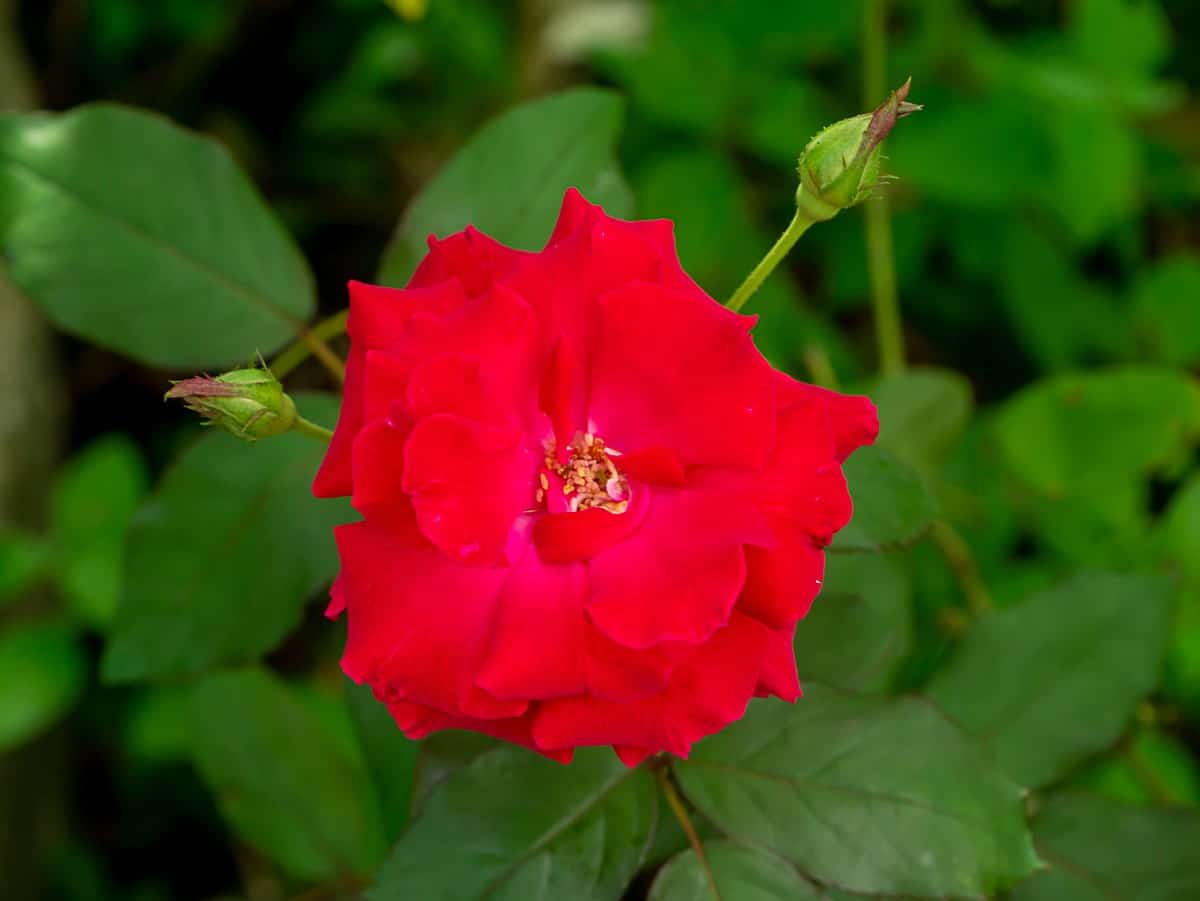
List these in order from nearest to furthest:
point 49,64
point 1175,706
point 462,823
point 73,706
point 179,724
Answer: point 462,823 < point 1175,706 < point 179,724 < point 73,706 < point 49,64

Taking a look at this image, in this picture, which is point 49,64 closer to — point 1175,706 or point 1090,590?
point 1090,590

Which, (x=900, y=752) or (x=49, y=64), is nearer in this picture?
(x=900, y=752)

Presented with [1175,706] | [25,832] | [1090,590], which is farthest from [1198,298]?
[25,832]

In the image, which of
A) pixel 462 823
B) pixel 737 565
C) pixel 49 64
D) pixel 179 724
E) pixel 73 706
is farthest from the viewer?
pixel 49 64

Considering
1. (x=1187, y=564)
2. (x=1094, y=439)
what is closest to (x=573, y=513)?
(x=1187, y=564)

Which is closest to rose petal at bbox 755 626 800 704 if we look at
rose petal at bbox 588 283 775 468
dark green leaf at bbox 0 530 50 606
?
rose petal at bbox 588 283 775 468

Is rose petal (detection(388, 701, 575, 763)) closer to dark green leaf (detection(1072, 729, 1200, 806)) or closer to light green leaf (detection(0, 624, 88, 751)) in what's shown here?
dark green leaf (detection(1072, 729, 1200, 806))
